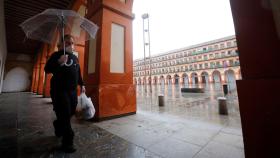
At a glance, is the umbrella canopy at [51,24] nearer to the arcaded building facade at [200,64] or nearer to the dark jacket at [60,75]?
the dark jacket at [60,75]

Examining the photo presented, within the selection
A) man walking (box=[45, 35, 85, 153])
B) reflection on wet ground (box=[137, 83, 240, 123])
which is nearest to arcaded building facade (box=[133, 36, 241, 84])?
reflection on wet ground (box=[137, 83, 240, 123])

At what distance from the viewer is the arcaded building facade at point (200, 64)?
126 feet

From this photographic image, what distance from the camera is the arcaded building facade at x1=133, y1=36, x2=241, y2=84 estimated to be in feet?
126

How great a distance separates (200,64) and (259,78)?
48.3 metres

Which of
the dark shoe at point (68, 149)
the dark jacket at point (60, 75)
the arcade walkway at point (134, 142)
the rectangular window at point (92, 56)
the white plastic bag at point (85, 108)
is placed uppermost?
the rectangular window at point (92, 56)

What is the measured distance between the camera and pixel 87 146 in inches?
76.5

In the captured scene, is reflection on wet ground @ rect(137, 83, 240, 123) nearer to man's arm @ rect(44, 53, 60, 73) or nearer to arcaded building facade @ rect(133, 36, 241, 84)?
man's arm @ rect(44, 53, 60, 73)

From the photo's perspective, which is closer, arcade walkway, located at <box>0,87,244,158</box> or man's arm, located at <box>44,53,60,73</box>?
arcade walkway, located at <box>0,87,244,158</box>

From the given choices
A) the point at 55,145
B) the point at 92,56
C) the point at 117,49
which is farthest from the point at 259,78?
the point at 92,56

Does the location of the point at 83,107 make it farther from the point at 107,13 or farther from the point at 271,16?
the point at 107,13

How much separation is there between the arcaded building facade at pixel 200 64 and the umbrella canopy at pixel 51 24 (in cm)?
2964

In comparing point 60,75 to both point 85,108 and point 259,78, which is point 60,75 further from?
point 259,78

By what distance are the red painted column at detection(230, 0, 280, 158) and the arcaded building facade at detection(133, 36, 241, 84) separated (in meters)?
30.9

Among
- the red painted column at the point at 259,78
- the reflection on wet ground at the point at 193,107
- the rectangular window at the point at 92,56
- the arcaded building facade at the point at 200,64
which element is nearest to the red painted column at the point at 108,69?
the rectangular window at the point at 92,56
